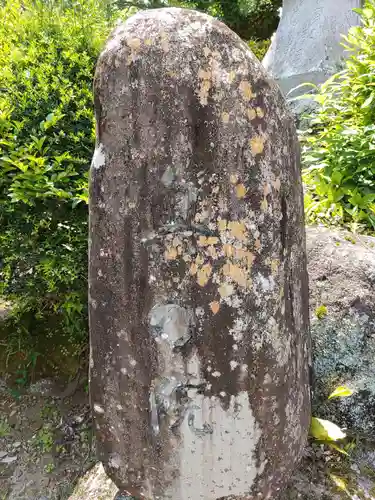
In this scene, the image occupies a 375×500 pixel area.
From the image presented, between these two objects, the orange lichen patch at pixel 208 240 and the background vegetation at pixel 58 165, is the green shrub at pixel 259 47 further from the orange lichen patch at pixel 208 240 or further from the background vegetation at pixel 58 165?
the orange lichen patch at pixel 208 240

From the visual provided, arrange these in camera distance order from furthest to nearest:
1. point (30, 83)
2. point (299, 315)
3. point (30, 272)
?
point (30, 272) → point (30, 83) → point (299, 315)

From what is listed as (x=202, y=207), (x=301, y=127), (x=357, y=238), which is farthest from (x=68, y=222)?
(x=301, y=127)

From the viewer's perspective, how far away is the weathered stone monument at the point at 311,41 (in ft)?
15.1

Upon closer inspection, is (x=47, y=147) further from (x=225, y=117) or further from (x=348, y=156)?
(x=348, y=156)

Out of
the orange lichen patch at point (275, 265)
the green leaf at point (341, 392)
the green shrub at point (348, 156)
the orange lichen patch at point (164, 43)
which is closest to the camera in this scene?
the orange lichen patch at point (164, 43)

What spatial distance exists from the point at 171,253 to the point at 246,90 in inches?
21.0

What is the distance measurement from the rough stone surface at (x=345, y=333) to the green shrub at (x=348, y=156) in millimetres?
493

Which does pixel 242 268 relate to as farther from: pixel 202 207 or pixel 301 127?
pixel 301 127

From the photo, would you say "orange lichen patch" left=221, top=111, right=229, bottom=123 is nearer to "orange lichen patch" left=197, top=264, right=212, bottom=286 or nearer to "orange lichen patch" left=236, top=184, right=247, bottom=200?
"orange lichen patch" left=236, top=184, right=247, bottom=200

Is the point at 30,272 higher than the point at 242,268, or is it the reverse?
the point at 242,268

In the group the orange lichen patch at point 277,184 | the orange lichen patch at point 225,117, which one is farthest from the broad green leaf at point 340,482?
the orange lichen patch at point 225,117

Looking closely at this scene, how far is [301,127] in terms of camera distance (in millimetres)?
4125

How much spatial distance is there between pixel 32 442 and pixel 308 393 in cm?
194

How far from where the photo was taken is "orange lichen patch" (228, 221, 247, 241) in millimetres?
1486
